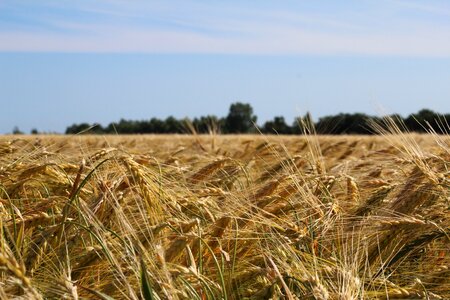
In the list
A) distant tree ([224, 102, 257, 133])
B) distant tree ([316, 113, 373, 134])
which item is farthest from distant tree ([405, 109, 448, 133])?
distant tree ([224, 102, 257, 133])

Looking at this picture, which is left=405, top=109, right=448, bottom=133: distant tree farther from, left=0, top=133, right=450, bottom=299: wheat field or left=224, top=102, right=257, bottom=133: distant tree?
left=224, top=102, right=257, bottom=133: distant tree

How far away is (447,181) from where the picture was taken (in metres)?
3.00

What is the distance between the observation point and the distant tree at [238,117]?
170 feet

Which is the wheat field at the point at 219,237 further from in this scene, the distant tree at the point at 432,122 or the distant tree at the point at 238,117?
the distant tree at the point at 238,117

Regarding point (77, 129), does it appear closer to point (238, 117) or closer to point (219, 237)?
point (219, 237)

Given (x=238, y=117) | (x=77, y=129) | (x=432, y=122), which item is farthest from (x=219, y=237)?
(x=238, y=117)

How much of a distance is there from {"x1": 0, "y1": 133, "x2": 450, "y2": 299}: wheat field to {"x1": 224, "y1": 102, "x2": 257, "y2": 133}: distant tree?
4701cm

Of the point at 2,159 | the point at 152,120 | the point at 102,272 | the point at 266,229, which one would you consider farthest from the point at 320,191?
the point at 152,120

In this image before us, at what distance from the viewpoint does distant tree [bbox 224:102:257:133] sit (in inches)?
2036

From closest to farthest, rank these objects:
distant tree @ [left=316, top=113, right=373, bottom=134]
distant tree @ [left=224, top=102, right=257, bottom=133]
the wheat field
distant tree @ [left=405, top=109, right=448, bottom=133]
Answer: the wheat field
distant tree @ [left=405, top=109, right=448, bottom=133]
distant tree @ [left=316, top=113, right=373, bottom=134]
distant tree @ [left=224, top=102, right=257, bottom=133]

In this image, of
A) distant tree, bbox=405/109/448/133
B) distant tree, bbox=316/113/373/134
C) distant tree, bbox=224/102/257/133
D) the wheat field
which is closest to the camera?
the wheat field

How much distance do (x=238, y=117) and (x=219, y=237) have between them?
175ft

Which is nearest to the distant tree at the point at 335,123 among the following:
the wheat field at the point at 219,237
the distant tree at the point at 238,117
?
the wheat field at the point at 219,237

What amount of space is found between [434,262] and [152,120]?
159 ft
